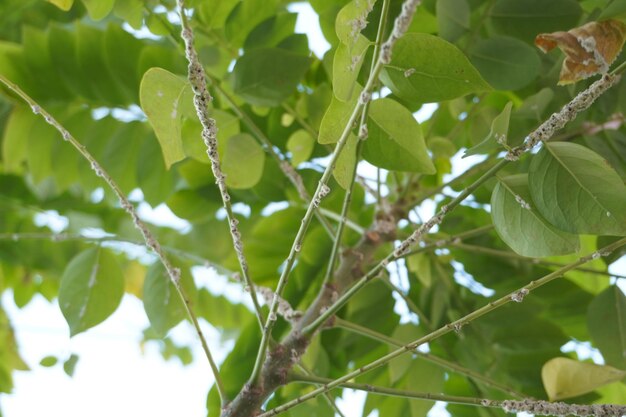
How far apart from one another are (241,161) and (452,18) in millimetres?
228

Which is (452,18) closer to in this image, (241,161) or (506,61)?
(506,61)

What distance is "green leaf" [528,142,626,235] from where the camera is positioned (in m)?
0.43

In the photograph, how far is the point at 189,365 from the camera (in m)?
1.58

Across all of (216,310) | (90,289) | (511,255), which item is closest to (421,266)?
(511,255)

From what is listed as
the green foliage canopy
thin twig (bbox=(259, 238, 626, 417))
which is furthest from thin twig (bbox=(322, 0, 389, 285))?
thin twig (bbox=(259, 238, 626, 417))

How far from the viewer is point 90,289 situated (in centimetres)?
64

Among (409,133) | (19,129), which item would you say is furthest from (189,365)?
(409,133)

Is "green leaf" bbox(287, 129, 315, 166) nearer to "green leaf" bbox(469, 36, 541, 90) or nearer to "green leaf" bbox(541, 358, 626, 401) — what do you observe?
"green leaf" bbox(469, 36, 541, 90)

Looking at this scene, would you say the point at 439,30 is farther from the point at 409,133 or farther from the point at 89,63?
the point at 89,63

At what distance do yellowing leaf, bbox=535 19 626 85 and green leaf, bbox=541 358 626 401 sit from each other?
21 cm

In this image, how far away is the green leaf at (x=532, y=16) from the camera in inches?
24.3

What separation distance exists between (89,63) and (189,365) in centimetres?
92

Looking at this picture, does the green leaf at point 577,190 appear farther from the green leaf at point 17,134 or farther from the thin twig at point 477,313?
the green leaf at point 17,134

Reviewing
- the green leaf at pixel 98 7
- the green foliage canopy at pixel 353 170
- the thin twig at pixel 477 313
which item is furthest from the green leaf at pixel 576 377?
the green leaf at pixel 98 7
